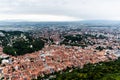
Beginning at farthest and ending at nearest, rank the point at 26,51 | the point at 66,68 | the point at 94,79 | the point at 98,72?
1. the point at 26,51
2. the point at 66,68
3. the point at 98,72
4. the point at 94,79

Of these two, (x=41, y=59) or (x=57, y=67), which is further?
(x=41, y=59)

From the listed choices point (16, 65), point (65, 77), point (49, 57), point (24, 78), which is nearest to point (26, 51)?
point (49, 57)

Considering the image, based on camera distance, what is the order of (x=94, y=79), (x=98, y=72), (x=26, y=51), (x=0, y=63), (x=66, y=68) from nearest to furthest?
(x=94, y=79) < (x=98, y=72) < (x=66, y=68) < (x=0, y=63) < (x=26, y=51)

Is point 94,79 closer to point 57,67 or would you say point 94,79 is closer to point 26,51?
point 57,67

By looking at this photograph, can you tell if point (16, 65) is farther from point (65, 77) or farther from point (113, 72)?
point (113, 72)

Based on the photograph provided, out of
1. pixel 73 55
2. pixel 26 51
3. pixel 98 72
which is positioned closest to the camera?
pixel 98 72

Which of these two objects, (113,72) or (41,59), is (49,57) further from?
(113,72)

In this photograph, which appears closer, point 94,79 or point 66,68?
point 94,79

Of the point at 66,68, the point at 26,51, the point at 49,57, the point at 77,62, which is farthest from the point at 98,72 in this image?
the point at 26,51

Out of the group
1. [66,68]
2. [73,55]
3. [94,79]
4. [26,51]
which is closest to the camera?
[94,79]
